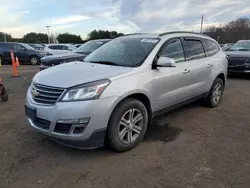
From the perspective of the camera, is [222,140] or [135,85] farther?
[222,140]

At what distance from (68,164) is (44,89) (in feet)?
3.48

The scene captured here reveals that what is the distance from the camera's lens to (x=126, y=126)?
11.1 feet

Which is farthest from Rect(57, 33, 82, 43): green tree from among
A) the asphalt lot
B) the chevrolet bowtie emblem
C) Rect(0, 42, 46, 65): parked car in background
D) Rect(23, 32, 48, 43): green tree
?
the chevrolet bowtie emblem

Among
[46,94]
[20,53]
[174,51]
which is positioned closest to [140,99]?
[174,51]

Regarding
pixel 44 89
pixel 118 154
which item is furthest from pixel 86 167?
pixel 44 89

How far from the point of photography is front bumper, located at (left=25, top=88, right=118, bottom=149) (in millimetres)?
2932

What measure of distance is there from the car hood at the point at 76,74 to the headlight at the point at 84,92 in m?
0.09

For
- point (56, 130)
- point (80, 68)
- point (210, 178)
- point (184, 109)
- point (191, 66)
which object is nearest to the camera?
point (210, 178)

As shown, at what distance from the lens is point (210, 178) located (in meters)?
2.84

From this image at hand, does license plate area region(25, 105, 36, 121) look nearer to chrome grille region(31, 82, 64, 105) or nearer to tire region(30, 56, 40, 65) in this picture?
chrome grille region(31, 82, 64, 105)

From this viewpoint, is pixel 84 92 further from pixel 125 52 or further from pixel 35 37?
pixel 35 37

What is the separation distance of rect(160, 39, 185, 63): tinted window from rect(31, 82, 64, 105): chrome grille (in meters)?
1.87

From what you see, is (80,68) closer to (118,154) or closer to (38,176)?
(118,154)

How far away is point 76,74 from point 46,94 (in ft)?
1.65
